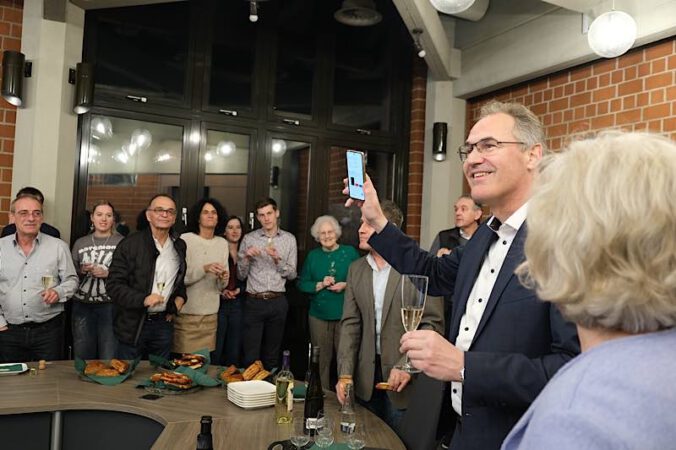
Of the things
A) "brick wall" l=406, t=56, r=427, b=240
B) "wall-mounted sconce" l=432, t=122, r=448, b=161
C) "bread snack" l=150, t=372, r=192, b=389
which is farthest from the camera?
"brick wall" l=406, t=56, r=427, b=240

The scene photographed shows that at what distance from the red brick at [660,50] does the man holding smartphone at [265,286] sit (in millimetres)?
2912

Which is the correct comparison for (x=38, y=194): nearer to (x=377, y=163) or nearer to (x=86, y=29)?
(x=86, y=29)

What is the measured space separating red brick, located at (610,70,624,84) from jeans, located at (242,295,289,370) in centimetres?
296

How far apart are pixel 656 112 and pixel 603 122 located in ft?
1.37

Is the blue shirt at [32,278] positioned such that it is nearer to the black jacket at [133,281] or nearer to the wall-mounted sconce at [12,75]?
the black jacket at [133,281]

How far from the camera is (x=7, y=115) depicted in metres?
4.24

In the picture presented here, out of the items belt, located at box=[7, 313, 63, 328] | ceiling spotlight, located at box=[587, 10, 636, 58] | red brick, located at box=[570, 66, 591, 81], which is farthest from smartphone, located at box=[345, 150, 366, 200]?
red brick, located at box=[570, 66, 591, 81]

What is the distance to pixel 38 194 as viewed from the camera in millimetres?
3762

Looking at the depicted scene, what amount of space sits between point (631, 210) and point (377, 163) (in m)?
5.22

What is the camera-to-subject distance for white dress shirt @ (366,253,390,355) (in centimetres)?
288

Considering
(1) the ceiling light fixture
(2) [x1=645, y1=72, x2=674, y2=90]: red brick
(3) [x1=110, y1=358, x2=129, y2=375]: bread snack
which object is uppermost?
(1) the ceiling light fixture

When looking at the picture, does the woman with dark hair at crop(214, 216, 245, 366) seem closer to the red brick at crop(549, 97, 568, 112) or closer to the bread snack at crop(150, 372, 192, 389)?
the bread snack at crop(150, 372, 192, 389)

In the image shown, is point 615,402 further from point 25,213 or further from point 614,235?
point 25,213

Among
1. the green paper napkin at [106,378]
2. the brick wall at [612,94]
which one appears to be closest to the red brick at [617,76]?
the brick wall at [612,94]
